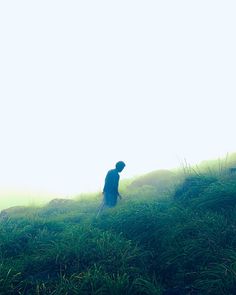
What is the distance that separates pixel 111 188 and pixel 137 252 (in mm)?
5018

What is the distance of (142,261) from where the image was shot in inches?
239

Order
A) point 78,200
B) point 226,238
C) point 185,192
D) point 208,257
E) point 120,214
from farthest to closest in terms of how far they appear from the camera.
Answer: point 78,200 → point 185,192 → point 120,214 → point 226,238 → point 208,257

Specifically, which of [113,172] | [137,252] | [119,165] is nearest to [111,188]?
[113,172]

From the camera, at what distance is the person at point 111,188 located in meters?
11.0

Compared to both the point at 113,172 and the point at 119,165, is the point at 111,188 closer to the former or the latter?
the point at 113,172

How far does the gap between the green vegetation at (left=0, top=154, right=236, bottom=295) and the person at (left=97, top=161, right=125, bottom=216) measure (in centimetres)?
244

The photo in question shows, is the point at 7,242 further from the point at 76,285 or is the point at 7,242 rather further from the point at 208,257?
the point at 208,257

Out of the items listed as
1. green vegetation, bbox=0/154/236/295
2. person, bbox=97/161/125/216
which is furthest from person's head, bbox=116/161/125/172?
green vegetation, bbox=0/154/236/295

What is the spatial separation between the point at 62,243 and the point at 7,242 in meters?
1.36

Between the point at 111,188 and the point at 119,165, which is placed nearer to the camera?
the point at 111,188

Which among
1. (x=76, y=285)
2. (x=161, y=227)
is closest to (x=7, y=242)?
(x=76, y=285)

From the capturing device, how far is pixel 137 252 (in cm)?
627

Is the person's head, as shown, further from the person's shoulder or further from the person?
the person's shoulder

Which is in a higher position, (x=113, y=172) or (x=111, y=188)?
(x=113, y=172)
